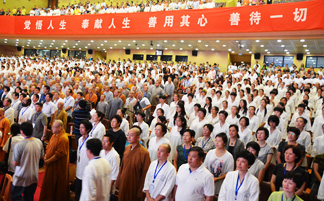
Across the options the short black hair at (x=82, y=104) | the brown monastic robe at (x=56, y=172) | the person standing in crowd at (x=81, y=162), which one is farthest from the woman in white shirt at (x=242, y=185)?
the short black hair at (x=82, y=104)

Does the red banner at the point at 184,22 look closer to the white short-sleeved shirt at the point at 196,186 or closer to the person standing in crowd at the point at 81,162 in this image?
the person standing in crowd at the point at 81,162

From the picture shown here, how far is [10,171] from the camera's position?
14.7 feet

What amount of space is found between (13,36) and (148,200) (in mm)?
20165

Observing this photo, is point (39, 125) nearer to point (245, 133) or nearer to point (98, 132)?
point (98, 132)

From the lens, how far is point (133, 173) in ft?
11.8

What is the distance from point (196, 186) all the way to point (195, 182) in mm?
43

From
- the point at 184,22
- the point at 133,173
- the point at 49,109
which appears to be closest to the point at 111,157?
the point at 133,173

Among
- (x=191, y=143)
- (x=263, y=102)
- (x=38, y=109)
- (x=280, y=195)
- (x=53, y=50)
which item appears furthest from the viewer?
(x=53, y=50)

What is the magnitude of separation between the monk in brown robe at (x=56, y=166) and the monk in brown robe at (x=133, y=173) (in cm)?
102

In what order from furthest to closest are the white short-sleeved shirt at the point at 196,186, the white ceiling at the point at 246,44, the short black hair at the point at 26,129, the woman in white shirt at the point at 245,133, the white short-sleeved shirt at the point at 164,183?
the white ceiling at the point at 246,44 → the woman in white shirt at the point at 245,133 → the short black hair at the point at 26,129 → the white short-sleeved shirt at the point at 164,183 → the white short-sleeved shirt at the point at 196,186

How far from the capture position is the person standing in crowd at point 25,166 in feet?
12.1

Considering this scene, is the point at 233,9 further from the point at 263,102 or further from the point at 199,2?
the point at 263,102

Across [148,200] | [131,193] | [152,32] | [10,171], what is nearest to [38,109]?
[10,171]

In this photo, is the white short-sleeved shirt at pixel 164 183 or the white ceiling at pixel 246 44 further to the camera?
the white ceiling at pixel 246 44
